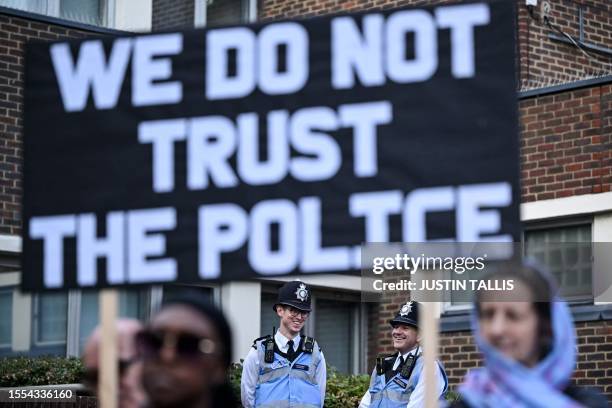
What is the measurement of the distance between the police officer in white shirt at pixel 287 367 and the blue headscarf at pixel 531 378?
25.3ft

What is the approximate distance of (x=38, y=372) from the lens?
15430 mm

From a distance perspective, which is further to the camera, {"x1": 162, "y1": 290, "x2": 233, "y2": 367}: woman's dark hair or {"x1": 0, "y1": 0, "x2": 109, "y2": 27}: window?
{"x1": 0, "y1": 0, "x2": 109, "y2": 27}: window

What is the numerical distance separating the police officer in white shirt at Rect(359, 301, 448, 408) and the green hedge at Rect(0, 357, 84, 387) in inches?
169

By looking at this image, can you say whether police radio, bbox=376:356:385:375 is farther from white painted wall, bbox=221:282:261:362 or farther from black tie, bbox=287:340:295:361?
white painted wall, bbox=221:282:261:362

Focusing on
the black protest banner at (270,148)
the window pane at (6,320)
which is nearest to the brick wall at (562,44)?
the window pane at (6,320)

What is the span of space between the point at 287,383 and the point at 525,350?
7.87m

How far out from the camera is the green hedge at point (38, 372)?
15.3m

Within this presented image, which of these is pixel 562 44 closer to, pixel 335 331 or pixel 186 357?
pixel 335 331

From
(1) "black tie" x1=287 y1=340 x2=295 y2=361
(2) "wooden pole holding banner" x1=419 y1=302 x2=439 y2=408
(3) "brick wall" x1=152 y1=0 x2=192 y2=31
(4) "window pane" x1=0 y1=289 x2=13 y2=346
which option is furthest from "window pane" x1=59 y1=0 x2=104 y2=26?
(2) "wooden pole holding banner" x1=419 y1=302 x2=439 y2=408

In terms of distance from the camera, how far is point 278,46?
646 centimetres

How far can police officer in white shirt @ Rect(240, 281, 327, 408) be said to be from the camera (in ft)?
40.5

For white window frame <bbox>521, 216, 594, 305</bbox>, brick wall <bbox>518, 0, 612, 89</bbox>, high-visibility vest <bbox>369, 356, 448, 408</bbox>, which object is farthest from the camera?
brick wall <bbox>518, 0, 612, 89</bbox>

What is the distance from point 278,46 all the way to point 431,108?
766 millimetres

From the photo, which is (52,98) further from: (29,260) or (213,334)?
(213,334)
